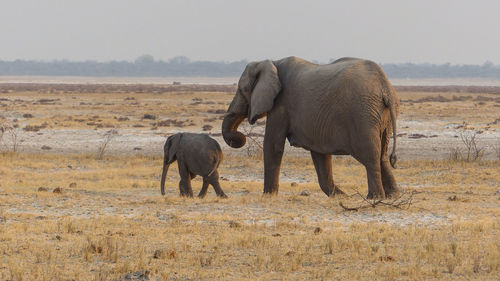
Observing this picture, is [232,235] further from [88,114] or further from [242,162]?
[88,114]

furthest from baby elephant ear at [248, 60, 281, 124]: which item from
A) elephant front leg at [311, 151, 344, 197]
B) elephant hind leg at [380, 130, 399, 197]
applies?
elephant hind leg at [380, 130, 399, 197]

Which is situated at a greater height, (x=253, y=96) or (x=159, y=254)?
(x=253, y=96)

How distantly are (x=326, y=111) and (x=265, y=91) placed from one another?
5.10 feet

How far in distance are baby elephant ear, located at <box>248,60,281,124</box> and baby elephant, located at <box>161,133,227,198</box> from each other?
1.34 m

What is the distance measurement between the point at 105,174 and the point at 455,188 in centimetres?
965

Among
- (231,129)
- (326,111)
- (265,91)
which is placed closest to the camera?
(326,111)

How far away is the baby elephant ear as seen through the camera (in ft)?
53.1

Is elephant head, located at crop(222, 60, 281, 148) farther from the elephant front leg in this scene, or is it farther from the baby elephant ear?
the elephant front leg

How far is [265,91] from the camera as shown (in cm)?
1619

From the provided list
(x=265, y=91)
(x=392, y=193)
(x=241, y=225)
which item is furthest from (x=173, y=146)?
(x=241, y=225)

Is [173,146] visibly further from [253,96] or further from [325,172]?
[325,172]

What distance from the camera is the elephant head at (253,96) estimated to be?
16.2 metres

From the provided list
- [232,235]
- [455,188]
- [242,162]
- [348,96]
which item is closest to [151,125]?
[242,162]

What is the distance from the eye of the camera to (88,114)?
159 feet
